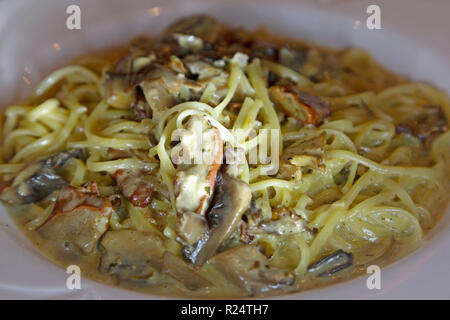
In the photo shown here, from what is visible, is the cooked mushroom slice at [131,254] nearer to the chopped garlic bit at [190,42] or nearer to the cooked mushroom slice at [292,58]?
the chopped garlic bit at [190,42]

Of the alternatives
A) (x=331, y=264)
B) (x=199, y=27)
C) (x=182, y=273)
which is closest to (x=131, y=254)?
(x=182, y=273)

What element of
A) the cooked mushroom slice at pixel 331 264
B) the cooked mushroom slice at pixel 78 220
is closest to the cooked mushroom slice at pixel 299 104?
the cooked mushroom slice at pixel 331 264

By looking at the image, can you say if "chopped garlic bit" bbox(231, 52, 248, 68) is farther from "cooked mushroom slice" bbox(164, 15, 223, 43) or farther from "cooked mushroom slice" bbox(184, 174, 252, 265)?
"cooked mushroom slice" bbox(184, 174, 252, 265)

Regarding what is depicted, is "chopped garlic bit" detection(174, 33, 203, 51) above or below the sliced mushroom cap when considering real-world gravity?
above

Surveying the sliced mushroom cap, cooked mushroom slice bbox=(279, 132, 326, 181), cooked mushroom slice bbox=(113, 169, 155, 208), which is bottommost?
the sliced mushroom cap

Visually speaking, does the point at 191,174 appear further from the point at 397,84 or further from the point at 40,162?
the point at 397,84

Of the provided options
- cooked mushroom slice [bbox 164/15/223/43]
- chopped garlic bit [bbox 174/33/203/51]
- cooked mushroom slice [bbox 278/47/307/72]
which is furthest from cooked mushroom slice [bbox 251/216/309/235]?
cooked mushroom slice [bbox 164/15/223/43]
